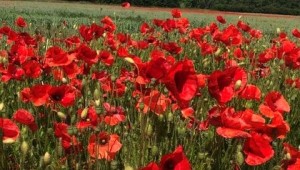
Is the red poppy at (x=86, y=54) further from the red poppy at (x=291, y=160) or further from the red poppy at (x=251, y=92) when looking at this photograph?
the red poppy at (x=291, y=160)

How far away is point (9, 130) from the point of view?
166 cm

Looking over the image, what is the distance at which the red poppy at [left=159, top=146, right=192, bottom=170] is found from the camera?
1213mm

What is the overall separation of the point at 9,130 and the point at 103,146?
31 cm

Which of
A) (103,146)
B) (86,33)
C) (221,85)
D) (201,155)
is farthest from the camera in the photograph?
(86,33)

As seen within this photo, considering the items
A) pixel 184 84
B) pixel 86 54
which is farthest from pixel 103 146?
pixel 86 54

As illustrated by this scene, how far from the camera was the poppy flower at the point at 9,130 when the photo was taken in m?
1.64

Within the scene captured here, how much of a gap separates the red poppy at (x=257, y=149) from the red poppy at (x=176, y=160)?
40 centimetres

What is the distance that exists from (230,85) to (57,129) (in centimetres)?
60

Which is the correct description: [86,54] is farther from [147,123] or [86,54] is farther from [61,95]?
Result: [147,123]

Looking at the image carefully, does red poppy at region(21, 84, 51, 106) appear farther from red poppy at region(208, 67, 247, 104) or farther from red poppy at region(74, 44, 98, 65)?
red poppy at region(208, 67, 247, 104)

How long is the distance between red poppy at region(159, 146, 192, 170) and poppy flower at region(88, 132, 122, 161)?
0.49 metres

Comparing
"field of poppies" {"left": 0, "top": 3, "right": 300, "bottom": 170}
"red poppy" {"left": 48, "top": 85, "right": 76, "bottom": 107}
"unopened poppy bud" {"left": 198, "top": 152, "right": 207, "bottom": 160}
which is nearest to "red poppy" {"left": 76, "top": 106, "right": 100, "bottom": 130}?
"field of poppies" {"left": 0, "top": 3, "right": 300, "bottom": 170}

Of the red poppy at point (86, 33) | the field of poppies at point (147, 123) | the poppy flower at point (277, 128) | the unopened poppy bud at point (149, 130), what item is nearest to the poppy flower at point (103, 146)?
the field of poppies at point (147, 123)

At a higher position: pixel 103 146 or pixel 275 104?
pixel 275 104
